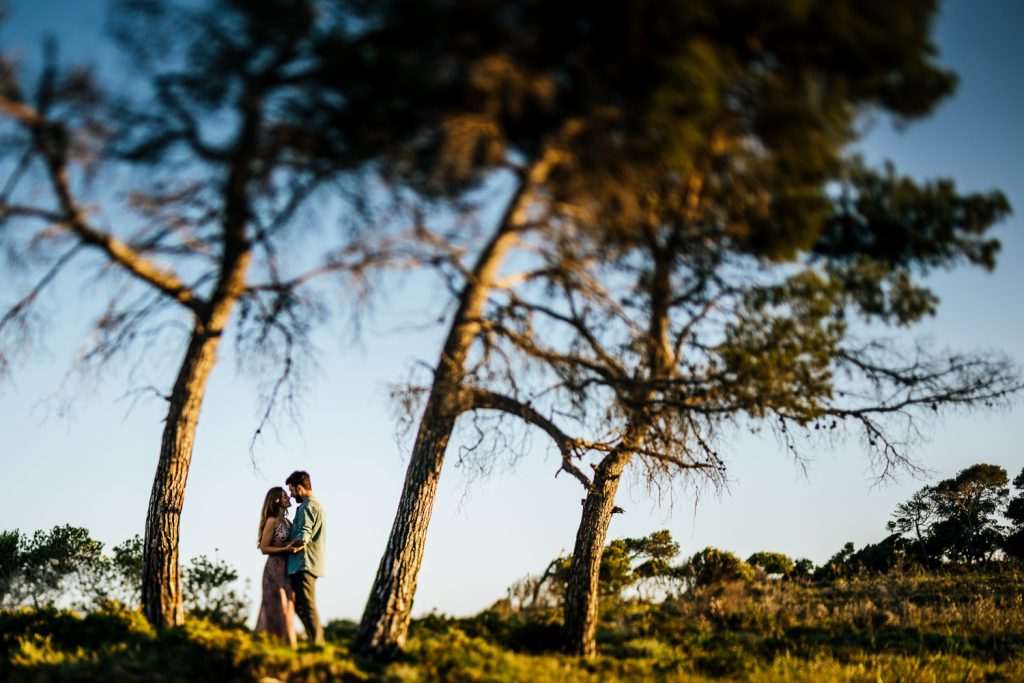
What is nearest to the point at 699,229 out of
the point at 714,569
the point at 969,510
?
the point at 714,569

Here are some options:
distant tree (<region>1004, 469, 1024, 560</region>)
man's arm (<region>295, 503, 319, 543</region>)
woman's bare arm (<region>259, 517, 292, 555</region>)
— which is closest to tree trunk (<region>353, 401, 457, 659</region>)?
man's arm (<region>295, 503, 319, 543</region>)

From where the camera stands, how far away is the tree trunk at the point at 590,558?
1080 cm

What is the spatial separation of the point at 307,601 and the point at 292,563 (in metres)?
0.52

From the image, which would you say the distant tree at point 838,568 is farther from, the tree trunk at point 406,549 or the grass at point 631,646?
the tree trunk at point 406,549

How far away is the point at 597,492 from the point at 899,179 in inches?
228

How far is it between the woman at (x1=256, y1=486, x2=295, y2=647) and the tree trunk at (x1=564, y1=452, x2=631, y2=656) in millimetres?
4012

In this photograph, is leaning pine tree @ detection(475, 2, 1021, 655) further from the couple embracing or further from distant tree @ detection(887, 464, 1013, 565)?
distant tree @ detection(887, 464, 1013, 565)

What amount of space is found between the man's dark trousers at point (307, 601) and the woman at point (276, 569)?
0.28 ft

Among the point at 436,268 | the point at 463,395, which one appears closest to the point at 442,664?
the point at 463,395

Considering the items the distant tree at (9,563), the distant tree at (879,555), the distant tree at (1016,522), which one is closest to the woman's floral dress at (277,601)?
the distant tree at (9,563)

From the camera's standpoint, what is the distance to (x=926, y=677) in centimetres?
1008

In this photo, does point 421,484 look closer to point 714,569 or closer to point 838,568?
point 714,569

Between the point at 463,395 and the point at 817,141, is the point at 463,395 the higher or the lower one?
the lower one

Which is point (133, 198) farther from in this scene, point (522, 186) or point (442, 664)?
point (442, 664)
